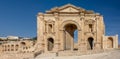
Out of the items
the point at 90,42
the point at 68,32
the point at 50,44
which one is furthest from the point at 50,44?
the point at 90,42

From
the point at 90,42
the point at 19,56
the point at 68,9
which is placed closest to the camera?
the point at 19,56

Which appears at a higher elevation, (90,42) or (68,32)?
(68,32)

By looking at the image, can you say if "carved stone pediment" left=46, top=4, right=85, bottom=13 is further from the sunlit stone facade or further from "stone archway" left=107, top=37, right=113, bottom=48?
"stone archway" left=107, top=37, right=113, bottom=48

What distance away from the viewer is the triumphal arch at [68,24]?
61.3 meters

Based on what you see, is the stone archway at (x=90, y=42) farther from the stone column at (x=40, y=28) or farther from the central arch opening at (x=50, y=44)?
A: the stone column at (x=40, y=28)

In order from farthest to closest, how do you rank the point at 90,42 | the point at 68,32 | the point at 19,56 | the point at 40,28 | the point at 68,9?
the point at 68,32 → the point at 90,42 → the point at 40,28 → the point at 68,9 → the point at 19,56

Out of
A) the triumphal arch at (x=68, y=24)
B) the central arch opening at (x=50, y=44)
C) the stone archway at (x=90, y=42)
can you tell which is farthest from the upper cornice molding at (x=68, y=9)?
the central arch opening at (x=50, y=44)

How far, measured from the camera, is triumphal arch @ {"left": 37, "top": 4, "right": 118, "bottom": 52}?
6128 centimetres

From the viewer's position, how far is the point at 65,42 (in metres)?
62.8

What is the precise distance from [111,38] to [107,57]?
783 inches

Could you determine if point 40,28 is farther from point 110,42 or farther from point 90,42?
point 110,42

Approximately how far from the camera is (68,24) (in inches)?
2459

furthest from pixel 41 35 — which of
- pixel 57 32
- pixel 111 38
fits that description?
pixel 111 38

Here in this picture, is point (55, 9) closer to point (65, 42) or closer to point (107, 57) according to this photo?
point (65, 42)
